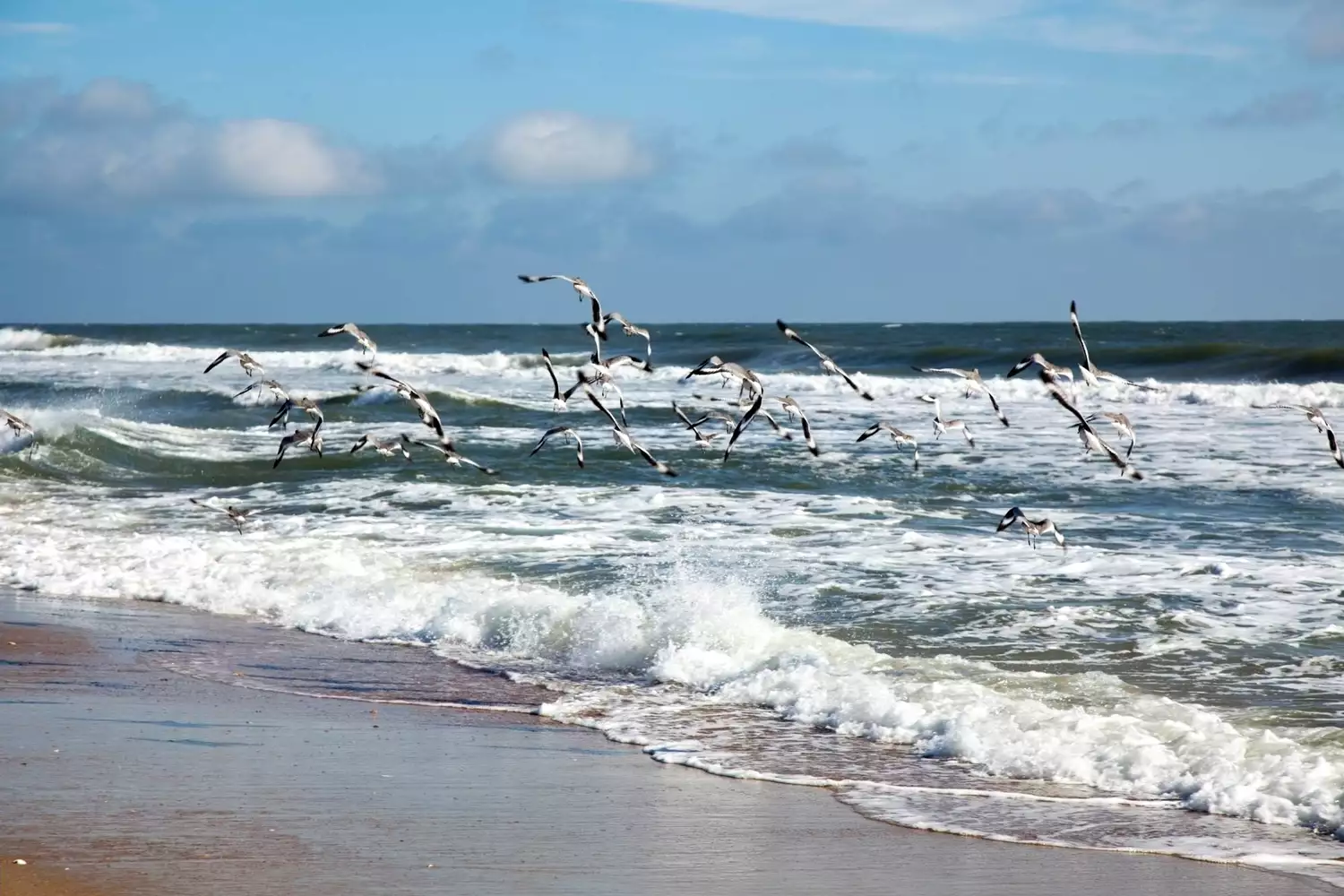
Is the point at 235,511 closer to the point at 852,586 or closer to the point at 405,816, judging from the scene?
the point at 852,586

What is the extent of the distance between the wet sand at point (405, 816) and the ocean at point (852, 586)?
407 millimetres

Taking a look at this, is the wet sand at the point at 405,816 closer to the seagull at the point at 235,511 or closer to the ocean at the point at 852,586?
the ocean at the point at 852,586

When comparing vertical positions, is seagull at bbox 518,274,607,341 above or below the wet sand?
above

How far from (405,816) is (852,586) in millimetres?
6779

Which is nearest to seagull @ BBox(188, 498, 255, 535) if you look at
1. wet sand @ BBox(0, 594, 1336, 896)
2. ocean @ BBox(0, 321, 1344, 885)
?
ocean @ BBox(0, 321, 1344, 885)

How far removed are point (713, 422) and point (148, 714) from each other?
22.3 m

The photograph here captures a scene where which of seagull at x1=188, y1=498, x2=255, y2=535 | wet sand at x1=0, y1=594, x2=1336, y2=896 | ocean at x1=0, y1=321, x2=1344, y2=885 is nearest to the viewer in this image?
wet sand at x1=0, y1=594, x2=1336, y2=896

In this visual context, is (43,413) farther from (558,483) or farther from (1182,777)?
(1182,777)

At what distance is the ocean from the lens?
7605 millimetres

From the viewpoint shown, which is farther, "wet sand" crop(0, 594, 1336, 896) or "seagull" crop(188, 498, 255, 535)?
"seagull" crop(188, 498, 255, 535)

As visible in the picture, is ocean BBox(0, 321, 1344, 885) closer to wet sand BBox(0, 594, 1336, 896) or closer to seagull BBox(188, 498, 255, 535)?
seagull BBox(188, 498, 255, 535)

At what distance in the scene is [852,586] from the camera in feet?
41.8

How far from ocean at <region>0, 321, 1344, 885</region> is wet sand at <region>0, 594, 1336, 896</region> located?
41 centimetres

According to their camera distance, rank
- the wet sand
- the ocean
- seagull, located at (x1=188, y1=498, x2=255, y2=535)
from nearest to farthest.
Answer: the wet sand, the ocean, seagull, located at (x1=188, y1=498, x2=255, y2=535)
